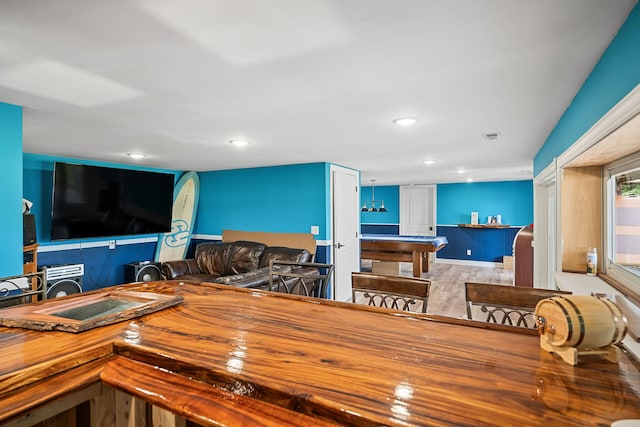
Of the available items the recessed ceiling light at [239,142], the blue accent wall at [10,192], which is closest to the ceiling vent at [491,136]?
the recessed ceiling light at [239,142]

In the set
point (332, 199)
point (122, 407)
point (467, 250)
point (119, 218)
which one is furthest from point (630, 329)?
point (467, 250)

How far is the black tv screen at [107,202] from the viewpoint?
402cm

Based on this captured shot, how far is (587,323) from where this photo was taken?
80 cm

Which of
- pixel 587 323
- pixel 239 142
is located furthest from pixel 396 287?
pixel 239 142

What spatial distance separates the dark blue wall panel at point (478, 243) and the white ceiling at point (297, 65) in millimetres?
5134

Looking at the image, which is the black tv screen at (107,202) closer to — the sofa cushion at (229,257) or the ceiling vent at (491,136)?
the sofa cushion at (229,257)

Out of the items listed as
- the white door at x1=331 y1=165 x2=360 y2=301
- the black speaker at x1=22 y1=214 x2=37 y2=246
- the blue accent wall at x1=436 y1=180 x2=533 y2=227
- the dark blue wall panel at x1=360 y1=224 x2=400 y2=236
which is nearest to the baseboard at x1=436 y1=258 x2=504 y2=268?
the blue accent wall at x1=436 y1=180 x2=533 y2=227

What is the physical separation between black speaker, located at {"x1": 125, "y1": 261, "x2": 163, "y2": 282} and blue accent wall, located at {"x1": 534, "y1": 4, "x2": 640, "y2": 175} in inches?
216

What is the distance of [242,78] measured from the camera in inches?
69.4

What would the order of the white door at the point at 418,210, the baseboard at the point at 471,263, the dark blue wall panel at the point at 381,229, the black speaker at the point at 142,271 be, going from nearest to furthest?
the black speaker at the point at 142,271 → the baseboard at the point at 471,263 → the white door at the point at 418,210 → the dark blue wall panel at the point at 381,229

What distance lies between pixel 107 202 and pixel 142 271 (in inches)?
49.4

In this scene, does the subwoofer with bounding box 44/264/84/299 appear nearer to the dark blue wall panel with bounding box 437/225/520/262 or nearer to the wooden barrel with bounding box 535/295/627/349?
the wooden barrel with bounding box 535/295/627/349

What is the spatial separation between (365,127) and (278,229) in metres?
2.81

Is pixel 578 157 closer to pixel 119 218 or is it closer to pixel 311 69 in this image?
pixel 311 69
